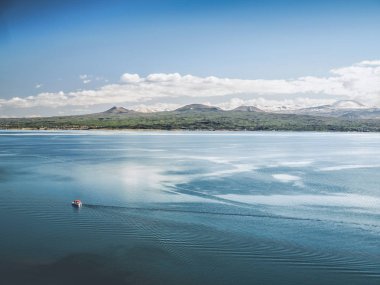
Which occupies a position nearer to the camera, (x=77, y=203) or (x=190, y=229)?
(x=190, y=229)

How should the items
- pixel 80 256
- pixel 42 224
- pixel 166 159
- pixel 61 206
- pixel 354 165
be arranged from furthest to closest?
pixel 166 159 < pixel 354 165 < pixel 61 206 < pixel 42 224 < pixel 80 256

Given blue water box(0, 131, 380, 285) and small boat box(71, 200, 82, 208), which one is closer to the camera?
blue water box(0, 131, 380, 285)

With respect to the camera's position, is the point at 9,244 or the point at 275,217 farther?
the point at 275,217

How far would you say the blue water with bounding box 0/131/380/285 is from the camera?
13.2m

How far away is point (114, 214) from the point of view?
1989 cm

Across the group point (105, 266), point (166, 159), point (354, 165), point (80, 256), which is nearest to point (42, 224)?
point (80, 256)

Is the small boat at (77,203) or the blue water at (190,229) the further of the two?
the small boat at (77,203)

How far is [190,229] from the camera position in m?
17.5

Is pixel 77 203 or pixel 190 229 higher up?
pixel 77 203

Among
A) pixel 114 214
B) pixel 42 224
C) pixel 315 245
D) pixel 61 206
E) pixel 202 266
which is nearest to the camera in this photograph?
pixel 202 266

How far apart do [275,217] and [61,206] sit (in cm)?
1108

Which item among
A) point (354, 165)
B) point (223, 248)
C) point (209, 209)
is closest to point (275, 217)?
point (209, 209)

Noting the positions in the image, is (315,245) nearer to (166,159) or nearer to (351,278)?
(351,278)

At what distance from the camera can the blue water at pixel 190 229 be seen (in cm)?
1325
